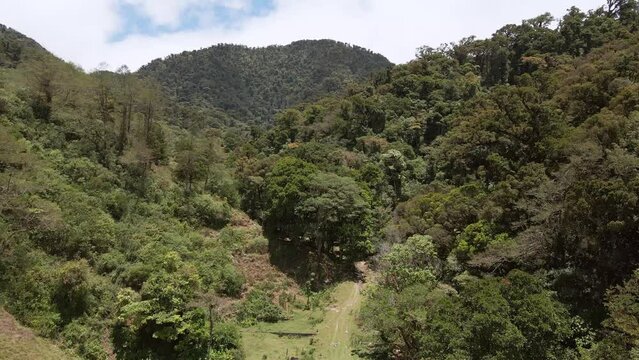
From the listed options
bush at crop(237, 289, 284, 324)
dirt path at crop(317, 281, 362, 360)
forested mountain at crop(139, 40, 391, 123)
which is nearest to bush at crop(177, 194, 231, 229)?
bush at crop(237, 289, 284, 324)

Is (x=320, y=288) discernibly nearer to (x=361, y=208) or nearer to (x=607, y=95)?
(x=361, y=208)

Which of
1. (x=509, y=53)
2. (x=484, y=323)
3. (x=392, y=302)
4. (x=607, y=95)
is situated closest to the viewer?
(x=484, y=323)

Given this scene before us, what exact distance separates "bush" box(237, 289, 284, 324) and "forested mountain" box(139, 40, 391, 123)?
94.6 metres

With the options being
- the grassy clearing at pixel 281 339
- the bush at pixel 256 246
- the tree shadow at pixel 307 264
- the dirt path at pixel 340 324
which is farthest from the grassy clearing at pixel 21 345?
the tree shadow at pixel 307 264

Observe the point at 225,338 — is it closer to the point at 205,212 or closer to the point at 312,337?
the point at 312,337

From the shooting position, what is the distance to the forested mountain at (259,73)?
124250mm

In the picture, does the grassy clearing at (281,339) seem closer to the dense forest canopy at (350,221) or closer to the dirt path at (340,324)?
the dirt path at (340,324)

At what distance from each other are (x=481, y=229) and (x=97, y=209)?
2018 cm

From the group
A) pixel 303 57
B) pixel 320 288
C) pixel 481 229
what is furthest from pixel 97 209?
pixel 303 57

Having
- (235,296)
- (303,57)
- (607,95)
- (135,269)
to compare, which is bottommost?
(235,296)

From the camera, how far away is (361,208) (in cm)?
2947

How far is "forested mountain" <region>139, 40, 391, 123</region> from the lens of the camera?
12425 centimetres

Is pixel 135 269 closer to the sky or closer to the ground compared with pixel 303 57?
closer to the ground

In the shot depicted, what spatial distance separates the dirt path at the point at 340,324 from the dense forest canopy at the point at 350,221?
30.2 inches
